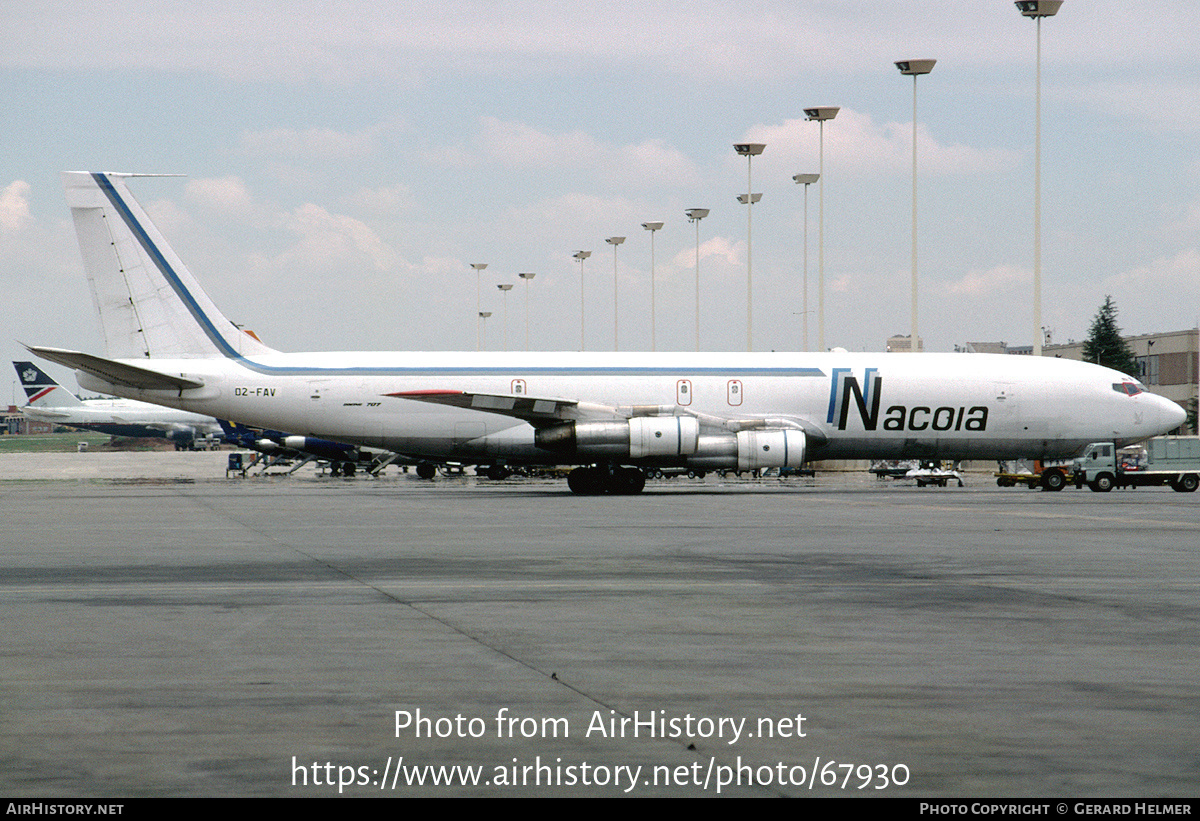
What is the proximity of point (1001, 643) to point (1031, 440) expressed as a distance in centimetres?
3655

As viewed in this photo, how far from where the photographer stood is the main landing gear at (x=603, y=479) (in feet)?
144

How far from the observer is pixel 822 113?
75.5 metres

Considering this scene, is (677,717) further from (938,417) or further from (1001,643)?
(938,417)

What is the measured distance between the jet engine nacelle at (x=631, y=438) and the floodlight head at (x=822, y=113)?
1561 inches

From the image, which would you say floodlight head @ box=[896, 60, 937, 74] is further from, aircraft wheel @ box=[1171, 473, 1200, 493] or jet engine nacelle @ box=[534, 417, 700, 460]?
A: jet engine nacelle @ box=[534, 417, 700, 460]

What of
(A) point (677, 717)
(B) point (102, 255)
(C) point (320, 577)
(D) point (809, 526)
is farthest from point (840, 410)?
(A) point (677, 717)

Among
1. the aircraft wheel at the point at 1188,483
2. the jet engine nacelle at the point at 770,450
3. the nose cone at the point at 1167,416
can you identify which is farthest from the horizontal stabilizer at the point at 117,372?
the aircraft wheel at the point at 1188,483

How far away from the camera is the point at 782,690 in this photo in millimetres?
8195

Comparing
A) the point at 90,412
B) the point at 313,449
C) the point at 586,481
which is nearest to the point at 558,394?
the point at 586,481

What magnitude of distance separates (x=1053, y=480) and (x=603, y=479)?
19052mm

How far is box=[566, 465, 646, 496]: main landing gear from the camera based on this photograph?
43.8 m

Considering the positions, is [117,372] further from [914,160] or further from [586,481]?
[914,160]

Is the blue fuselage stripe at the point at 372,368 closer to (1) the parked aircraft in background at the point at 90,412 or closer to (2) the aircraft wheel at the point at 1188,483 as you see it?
(2) the aircraft wheel at the point at 1188,483
